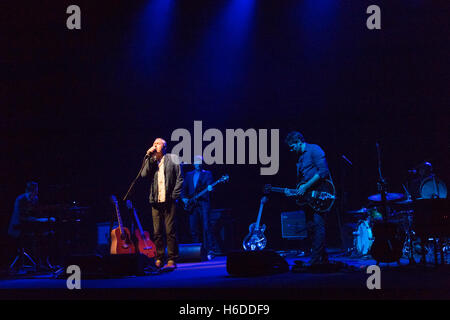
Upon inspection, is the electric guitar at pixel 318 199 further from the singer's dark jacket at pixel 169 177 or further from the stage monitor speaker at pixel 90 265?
the stage monitor speaker at pixel 90 265

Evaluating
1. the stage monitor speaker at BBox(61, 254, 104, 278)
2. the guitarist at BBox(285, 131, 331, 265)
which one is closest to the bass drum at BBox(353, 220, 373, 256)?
the guitarist at BBox(285, 131, 331, 265)

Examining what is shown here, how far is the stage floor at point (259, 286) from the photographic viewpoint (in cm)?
432

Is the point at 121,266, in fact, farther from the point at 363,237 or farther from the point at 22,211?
the point at 363,237

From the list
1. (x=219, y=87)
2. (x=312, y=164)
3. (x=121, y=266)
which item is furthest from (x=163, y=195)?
(x=219, y=87)

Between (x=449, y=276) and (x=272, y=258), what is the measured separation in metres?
2.19

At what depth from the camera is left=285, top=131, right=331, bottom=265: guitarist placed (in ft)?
20.4

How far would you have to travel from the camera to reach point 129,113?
10.9 metres

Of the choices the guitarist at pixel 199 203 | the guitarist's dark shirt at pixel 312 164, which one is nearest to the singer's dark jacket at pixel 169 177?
the guitarist's dark shirt at pixel 312 164

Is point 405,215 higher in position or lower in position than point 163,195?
lower

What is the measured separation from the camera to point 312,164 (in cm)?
629

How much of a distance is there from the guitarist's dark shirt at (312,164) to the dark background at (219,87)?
4.48m

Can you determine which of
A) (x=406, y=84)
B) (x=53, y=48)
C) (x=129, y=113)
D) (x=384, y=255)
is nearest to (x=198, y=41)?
(x=129, y=113)

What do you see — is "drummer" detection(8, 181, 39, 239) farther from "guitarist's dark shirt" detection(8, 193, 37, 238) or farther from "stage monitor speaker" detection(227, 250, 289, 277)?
"stage monitor speaker" detection(227, 250, 289, 277)

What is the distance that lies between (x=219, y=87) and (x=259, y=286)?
684 cm
